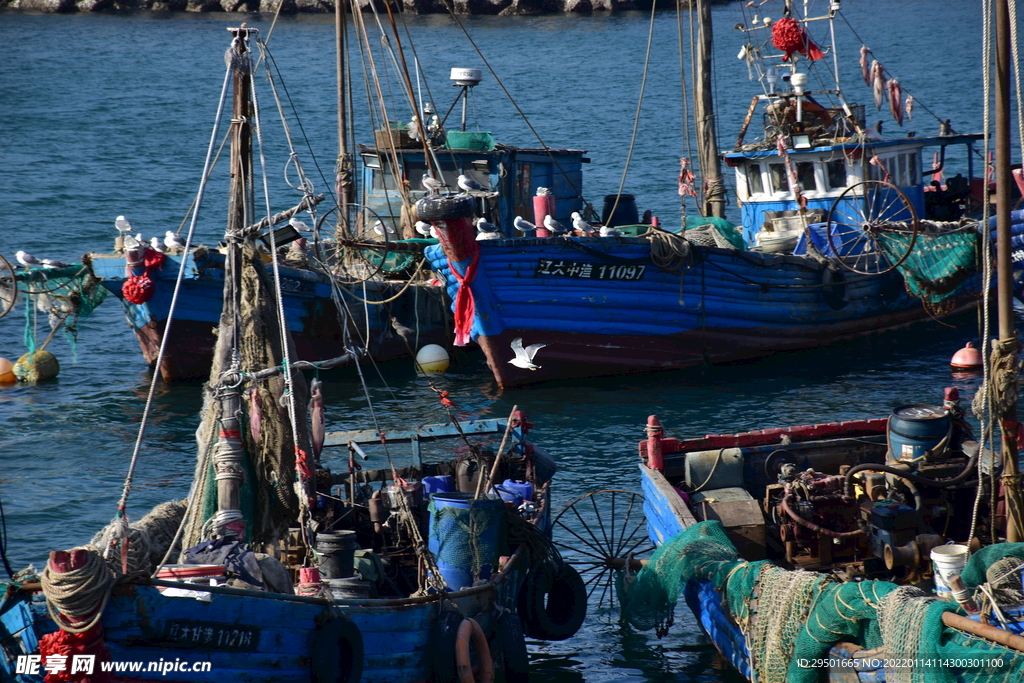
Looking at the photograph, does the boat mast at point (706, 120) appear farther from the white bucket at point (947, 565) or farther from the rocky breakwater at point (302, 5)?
the rocky breakwater at point (302, 5)

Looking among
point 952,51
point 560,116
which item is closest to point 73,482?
point 560,116

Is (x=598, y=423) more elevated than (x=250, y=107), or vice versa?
(x=250, y=107)

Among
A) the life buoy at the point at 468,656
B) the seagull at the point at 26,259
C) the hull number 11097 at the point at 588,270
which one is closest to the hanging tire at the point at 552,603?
the life buoy at the point at 468,656

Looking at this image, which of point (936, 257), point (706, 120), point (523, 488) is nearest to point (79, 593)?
point (523, 488)

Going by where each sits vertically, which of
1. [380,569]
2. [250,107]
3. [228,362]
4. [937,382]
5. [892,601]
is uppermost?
[250,107]

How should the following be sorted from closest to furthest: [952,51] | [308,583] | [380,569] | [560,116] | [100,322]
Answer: [308,583] < [380,569] < [100,322] < [560,116] < [952,51]

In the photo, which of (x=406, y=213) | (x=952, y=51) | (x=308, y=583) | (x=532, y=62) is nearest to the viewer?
(x=308, y=583)

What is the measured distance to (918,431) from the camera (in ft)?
33.8

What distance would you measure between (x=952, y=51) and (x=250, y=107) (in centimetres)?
6557

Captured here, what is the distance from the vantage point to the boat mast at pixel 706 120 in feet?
74.2

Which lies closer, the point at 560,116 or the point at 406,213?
the point at 406,213

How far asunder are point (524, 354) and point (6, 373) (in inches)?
355

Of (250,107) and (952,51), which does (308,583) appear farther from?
(952,51)

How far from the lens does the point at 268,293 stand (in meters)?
9.62
